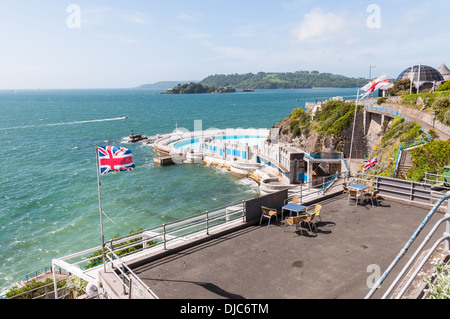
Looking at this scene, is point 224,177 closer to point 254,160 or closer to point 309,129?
point 254,160

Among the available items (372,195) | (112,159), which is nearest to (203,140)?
(372,195)

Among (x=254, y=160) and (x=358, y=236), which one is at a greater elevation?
(x=358, y=236)

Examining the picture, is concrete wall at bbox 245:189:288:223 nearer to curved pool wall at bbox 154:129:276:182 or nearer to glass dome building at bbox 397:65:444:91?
curved pool wall at bbox 154:129:276:182

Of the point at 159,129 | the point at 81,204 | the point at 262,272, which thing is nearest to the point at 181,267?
the point at 262,272

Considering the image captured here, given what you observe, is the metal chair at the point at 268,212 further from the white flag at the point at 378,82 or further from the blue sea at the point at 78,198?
the blue sea at the point at 78,198

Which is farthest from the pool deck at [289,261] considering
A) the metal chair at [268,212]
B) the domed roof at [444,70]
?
the domed roof at [444,70]

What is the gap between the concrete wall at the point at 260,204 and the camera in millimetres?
12414

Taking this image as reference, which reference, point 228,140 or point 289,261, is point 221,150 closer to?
point 228,140

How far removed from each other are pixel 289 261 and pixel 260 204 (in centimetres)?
334

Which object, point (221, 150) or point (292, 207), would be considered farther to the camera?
point (221, 150)

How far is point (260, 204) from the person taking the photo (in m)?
12.8

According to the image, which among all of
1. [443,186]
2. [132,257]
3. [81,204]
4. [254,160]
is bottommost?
[81,204]
